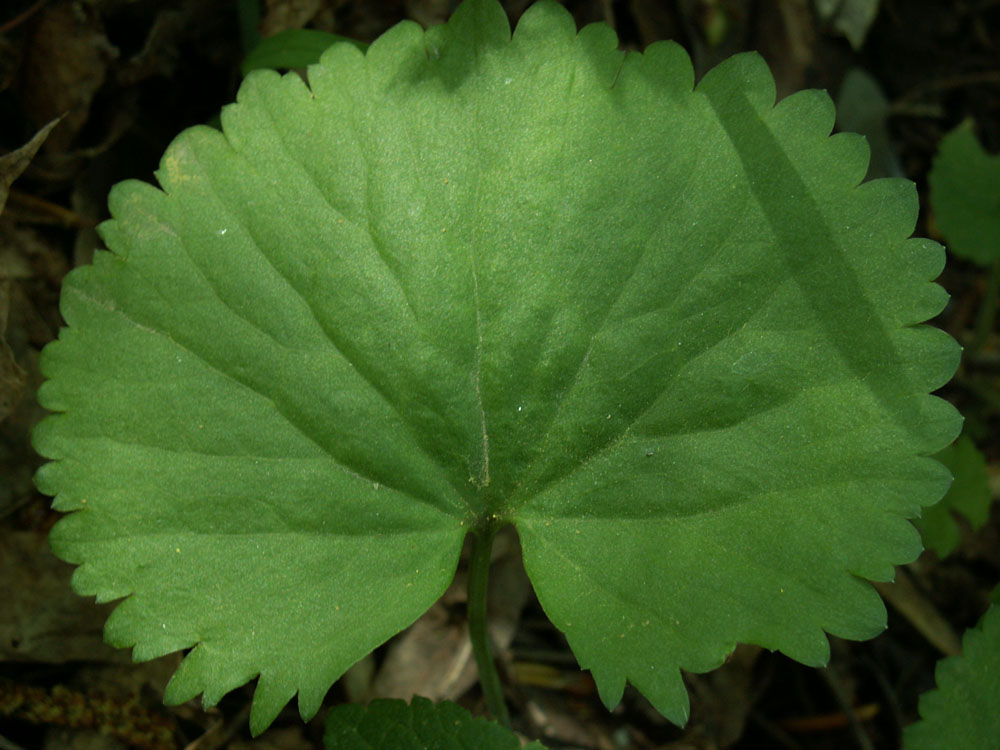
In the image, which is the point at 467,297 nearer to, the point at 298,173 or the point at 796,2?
the point at 298,173

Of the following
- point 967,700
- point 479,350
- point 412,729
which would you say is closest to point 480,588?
point 412,729

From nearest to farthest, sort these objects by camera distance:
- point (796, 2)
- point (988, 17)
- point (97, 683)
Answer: point (97, 683) < point (796, 2) < point (988, 17)

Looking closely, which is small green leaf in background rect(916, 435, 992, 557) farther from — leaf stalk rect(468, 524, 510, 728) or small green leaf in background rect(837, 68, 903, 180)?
leaf stalk rect(468, 524, 510, 728)

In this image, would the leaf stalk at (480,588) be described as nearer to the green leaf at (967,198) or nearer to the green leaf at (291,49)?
the green leaf at (291,49)

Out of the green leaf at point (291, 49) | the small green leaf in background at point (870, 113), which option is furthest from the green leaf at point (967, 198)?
the green leaf at point (291, 49)

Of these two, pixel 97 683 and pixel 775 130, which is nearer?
pixel 775 130

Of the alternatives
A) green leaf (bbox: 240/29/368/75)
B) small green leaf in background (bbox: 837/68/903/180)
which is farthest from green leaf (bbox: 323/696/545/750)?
small green leaf in background (bbox: 837/68/903/180)

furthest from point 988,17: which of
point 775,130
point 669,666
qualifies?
point 669,666
